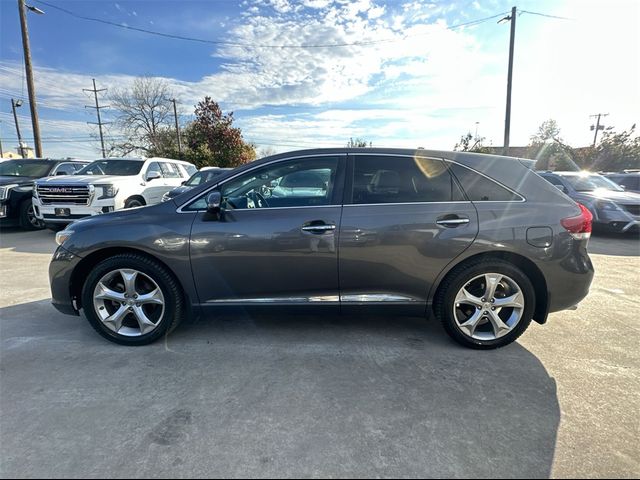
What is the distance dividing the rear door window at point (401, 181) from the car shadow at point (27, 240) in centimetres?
666

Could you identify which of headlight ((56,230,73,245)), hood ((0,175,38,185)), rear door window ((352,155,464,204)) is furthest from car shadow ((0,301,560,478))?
hood ((0,175,38,185))

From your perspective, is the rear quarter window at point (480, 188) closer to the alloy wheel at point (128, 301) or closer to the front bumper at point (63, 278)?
the alloy wheel at point (128, 301)

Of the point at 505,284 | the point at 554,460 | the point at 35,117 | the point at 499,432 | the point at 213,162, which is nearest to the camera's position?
the point at 554,460

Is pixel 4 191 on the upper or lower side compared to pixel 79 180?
lower

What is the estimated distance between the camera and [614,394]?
97.1 inches

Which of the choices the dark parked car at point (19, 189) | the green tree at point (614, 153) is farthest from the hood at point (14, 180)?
the green tree at point (614, 153)

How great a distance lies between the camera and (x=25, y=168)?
9.87 meters

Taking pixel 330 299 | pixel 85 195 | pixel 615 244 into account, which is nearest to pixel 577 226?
pixel 330 299

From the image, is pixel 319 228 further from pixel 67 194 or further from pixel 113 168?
pixel 113 168

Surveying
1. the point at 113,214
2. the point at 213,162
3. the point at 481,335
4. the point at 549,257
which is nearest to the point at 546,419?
the point at 481,335

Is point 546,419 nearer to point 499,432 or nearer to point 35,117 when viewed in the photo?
point 499,432

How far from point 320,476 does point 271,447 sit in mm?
327

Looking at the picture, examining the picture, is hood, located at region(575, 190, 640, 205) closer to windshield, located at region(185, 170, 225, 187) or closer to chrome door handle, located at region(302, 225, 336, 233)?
chrome door handle, located at region(302, 225, 336, 233)

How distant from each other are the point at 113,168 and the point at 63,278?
23.4 feet
